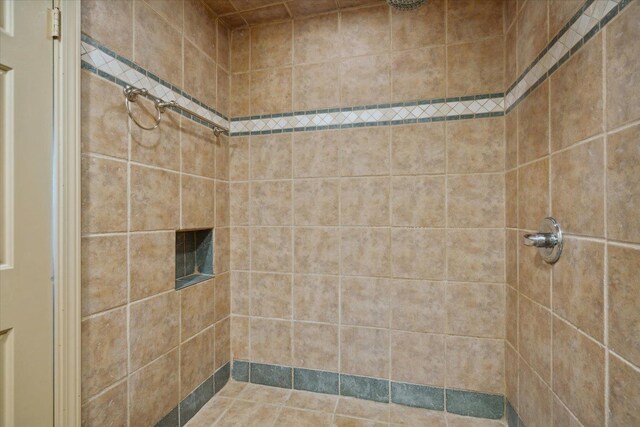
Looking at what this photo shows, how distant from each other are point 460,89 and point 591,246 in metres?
0.98

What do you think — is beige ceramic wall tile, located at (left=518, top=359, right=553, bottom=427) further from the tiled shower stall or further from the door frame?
the door frame

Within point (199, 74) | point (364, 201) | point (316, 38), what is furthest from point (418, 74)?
point (199, 74)

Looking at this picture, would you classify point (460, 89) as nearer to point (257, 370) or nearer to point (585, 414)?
point (585, 414)

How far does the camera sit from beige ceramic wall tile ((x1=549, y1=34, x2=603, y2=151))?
772 millimetres

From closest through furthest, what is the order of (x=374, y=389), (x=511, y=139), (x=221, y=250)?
(x=511, y=139) < (x=374, y=389) < (x=221, y=250)

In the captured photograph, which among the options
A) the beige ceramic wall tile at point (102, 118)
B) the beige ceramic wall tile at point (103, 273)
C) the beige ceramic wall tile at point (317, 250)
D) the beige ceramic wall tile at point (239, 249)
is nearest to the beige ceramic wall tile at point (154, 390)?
the beige ceramic wall tile at point (103, 273)

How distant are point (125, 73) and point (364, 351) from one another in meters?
1.66

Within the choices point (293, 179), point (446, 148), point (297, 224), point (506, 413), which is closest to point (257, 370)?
point (297, 224)

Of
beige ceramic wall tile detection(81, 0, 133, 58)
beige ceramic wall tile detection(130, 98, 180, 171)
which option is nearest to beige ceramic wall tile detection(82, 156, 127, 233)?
beige ceramic wall tile detection(130, 98, 180, 171)

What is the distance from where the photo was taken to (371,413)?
1456mm

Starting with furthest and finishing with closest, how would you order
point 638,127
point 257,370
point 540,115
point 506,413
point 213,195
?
point 257,370, point 213,195, point 506,413, point 540,115, point 638,127

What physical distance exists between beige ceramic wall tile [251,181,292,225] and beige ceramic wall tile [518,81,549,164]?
112 cm

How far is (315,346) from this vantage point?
164 centimetres

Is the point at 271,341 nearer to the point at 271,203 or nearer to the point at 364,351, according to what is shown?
the point at 364,351
